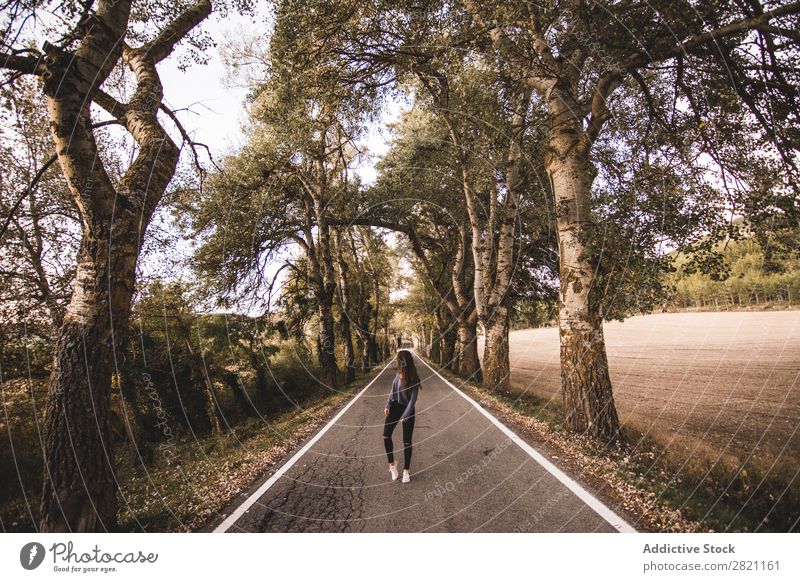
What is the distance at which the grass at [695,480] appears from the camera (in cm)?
336

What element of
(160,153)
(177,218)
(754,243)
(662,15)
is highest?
(662,15)

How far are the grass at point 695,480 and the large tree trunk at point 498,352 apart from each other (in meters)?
4.90

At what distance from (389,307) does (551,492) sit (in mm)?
39600

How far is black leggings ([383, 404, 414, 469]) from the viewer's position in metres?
4.76

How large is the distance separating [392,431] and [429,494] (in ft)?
3.46

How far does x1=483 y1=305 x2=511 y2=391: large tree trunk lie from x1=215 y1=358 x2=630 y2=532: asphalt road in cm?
536

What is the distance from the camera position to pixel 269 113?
8070mm

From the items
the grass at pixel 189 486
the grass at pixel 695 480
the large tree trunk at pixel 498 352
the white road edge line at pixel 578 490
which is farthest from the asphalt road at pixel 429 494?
the large tree trunk at pixel 498 352

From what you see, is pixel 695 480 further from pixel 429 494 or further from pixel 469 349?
pixel 469 349

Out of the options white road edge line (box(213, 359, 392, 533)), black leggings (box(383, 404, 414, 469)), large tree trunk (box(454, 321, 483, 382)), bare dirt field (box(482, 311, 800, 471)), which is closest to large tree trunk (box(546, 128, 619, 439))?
bare dirt field (box(482, 311, 800, 471))

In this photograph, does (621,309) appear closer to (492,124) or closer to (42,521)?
A: (492,124)

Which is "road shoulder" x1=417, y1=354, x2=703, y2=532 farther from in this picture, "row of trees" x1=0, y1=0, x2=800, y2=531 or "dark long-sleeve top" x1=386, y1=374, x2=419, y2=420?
"dark long-sleeve top" x1=386, y1=374, x2=419, y2=420

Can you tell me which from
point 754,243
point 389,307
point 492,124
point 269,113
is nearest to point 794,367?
point 754,243
